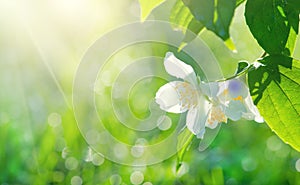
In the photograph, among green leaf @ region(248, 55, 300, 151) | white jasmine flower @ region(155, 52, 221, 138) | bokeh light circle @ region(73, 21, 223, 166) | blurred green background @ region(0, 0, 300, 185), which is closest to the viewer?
green leaf @ region(248, 55, 300, 151)

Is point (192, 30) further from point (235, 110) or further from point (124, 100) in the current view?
point (124, 100)

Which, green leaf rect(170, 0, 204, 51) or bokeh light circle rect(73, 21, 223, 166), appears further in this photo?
bokeh light circle rect(73, 21, 223, 166)

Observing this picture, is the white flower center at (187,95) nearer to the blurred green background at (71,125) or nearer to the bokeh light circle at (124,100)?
the blurred green background at (71,125)

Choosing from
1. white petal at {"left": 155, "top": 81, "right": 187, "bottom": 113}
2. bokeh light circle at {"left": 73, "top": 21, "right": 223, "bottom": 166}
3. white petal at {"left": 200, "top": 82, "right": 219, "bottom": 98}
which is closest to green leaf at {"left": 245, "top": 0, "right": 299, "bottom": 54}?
white petal at {"left": 200, "top": 82, "right": 219, "bottom": 98}

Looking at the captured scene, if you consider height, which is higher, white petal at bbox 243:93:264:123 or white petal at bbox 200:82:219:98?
white petal at bbox 200:82:219:98

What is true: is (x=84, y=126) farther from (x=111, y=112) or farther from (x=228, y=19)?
(x=228, y=19)

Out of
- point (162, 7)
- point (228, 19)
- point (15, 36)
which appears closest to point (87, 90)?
point (15, 36)

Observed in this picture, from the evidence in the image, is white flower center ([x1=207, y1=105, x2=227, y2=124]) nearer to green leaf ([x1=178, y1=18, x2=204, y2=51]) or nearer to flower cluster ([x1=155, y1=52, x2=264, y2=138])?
flower cluster ([x1=155, y1=52, x2=264, y2=138])
